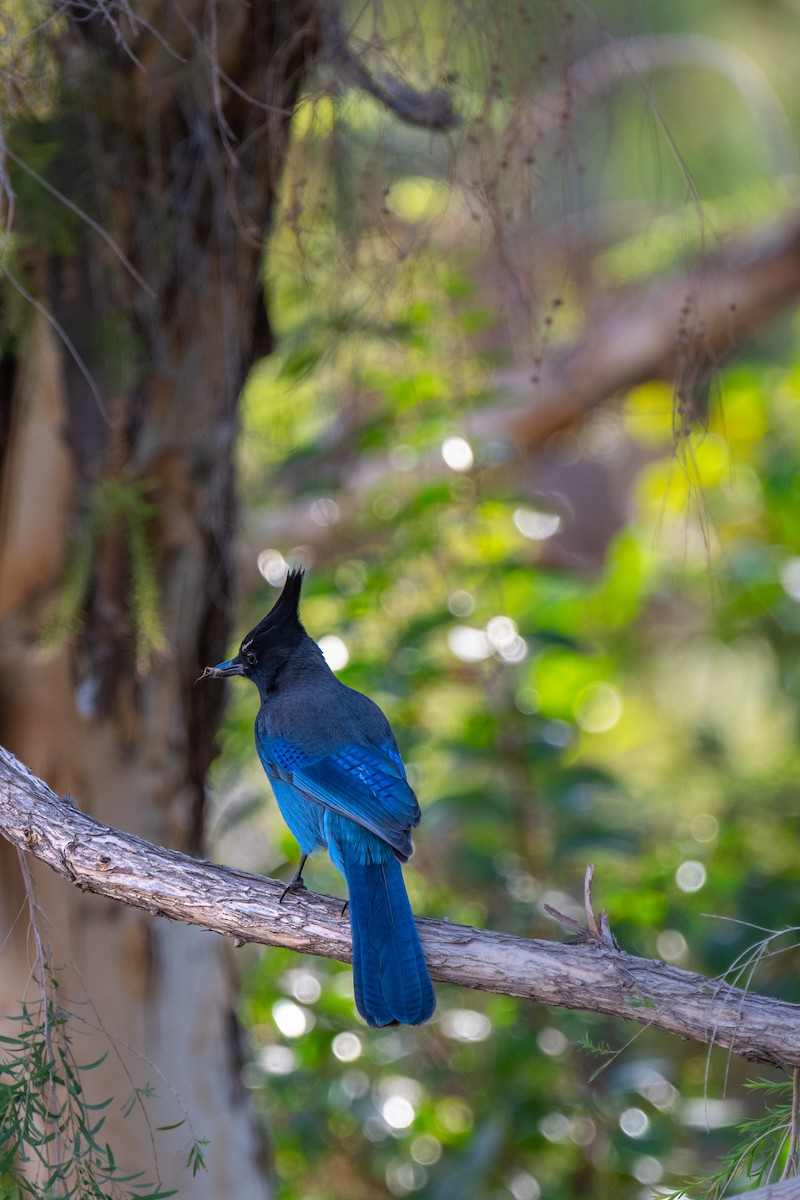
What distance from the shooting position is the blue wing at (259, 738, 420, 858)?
2334 millimetres

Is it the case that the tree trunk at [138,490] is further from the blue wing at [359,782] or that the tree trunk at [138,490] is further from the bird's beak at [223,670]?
the blue wing at [359,782]

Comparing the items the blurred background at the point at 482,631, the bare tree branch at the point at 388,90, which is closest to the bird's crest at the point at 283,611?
the blurred background at the point at 482,631

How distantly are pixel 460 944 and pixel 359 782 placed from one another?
611 mm

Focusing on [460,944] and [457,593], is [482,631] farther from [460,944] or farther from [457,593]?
[460,944]

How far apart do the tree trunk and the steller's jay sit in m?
0.28

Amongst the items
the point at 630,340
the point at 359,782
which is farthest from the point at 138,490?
the point at 630,340

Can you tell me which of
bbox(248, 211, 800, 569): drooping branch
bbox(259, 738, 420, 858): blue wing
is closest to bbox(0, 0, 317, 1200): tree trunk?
bbox(259, 738, 420, 858): blue wing

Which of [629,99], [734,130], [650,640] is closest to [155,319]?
[629,99]

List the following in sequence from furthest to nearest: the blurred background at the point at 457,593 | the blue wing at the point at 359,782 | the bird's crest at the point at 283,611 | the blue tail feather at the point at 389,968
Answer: the bird's crest at the point at 283,611
the blurred background at the point at 457,593
the blue wing at the point at 359,782
the blue tail feather at the point at 389,968

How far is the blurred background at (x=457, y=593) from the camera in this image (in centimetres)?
247

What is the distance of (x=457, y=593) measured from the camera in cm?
355

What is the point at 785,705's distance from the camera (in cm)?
418

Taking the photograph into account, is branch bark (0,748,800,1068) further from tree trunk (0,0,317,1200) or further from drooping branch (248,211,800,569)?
drooping branch (248,211,800,569)

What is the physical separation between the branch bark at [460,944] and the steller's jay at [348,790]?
0.36 feet
